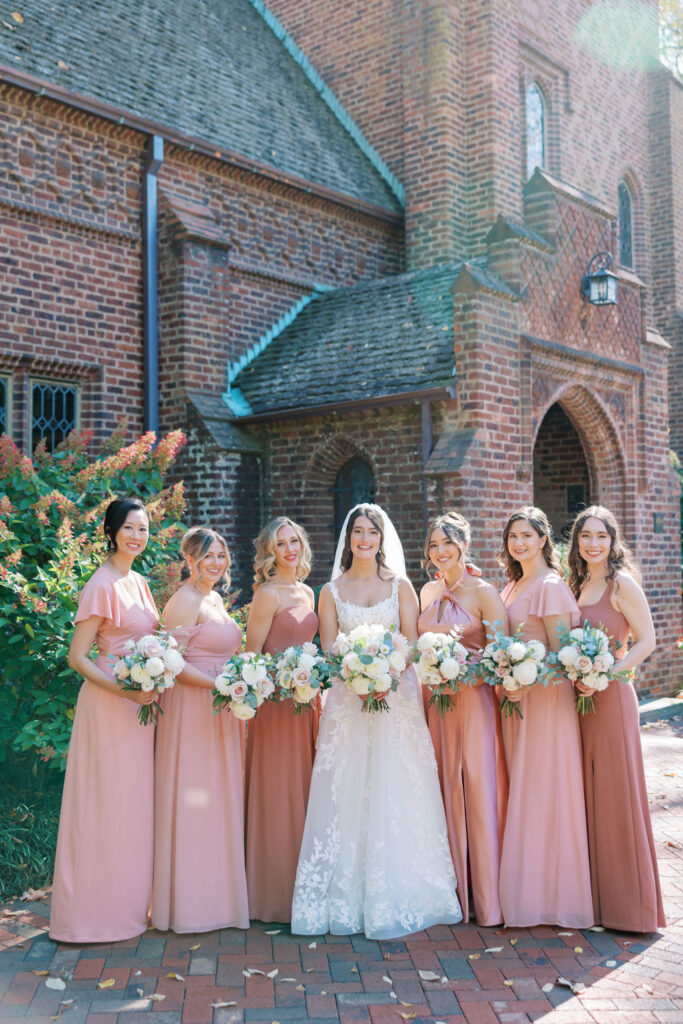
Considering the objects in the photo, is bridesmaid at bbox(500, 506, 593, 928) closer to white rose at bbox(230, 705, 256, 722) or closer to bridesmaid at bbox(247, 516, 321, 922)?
bridesmaid at bbox(247, 516, 321, 922)

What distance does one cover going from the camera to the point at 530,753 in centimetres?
483

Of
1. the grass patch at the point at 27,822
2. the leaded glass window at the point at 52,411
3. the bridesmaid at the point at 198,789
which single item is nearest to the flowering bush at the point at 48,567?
the grass patch at the point at 27,822

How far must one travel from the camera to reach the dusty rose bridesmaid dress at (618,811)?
184 inches

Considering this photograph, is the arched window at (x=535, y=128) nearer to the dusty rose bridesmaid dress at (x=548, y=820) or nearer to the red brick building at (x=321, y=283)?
the red brick building at (x=321, y=283)

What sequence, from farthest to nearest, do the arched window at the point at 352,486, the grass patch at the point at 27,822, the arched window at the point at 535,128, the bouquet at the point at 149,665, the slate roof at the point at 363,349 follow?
the arched window at the point at 535,128 → the arched window at the point at 352,486 → the slate roof at the point at 363,349 → the grass patch at the point at 27,822 → the bouquet at the point at 149,665

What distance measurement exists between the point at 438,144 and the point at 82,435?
8.37m

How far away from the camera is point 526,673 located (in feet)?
14.9

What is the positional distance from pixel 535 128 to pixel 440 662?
1270 cm

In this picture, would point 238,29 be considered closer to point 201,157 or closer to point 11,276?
point 201,157

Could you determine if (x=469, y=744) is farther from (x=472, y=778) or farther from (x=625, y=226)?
(x=625, y=226)

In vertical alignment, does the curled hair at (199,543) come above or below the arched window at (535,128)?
below

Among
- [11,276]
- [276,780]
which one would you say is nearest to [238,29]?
[11,276]

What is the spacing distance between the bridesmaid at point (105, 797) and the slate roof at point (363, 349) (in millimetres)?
5036

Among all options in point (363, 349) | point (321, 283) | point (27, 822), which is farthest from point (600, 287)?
point (27, 822)
